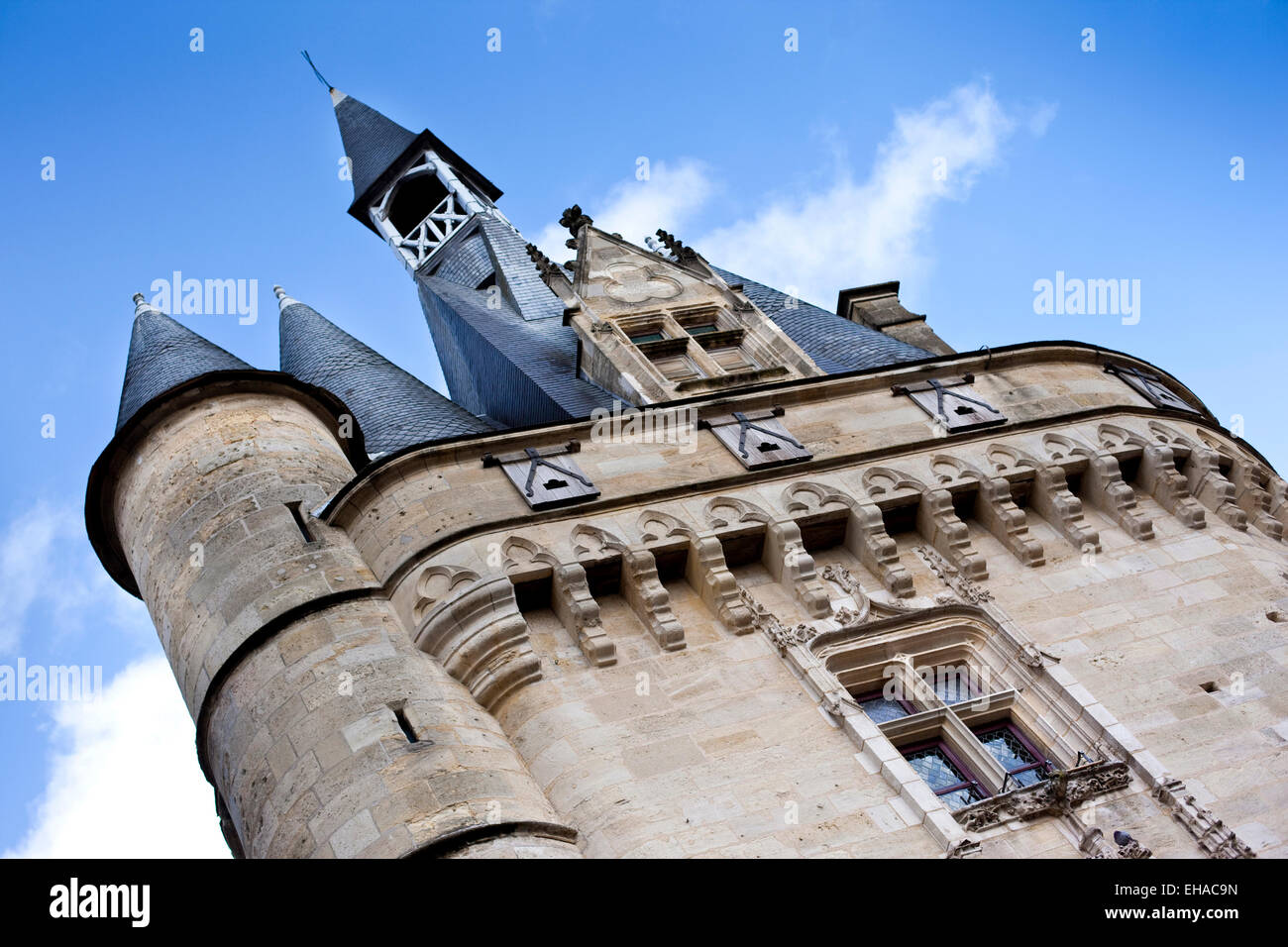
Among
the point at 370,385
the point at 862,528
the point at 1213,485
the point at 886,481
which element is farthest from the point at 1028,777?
the point at 370,385

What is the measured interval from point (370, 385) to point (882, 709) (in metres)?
9.25

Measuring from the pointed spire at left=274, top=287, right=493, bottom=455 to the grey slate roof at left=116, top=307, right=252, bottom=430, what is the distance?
211cm

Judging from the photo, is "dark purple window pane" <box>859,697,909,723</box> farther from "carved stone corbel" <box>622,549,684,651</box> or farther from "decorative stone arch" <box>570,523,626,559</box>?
"decorative stone arch" <box>570,523,626,559</box>

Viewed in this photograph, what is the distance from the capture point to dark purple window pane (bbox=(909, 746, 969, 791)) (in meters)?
11.6

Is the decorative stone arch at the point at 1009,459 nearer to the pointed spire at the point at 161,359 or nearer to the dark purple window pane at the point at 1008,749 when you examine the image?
the dark purple window pane at the point at 1008,749

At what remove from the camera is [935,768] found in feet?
38.5

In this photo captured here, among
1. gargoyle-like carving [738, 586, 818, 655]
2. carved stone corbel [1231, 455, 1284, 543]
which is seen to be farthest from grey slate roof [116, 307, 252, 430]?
carved stone corbel [1231, 455, 1284, 543]

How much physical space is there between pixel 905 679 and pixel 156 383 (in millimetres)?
7783

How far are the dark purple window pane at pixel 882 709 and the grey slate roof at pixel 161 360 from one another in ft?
23.3

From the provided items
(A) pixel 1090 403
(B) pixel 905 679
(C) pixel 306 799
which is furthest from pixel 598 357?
(C) pixel 306 799

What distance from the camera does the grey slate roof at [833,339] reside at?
18719 mm

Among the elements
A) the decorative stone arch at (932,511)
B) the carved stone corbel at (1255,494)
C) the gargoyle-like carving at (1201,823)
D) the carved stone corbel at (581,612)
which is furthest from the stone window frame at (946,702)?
the carved stone corbel at (1255,494)
